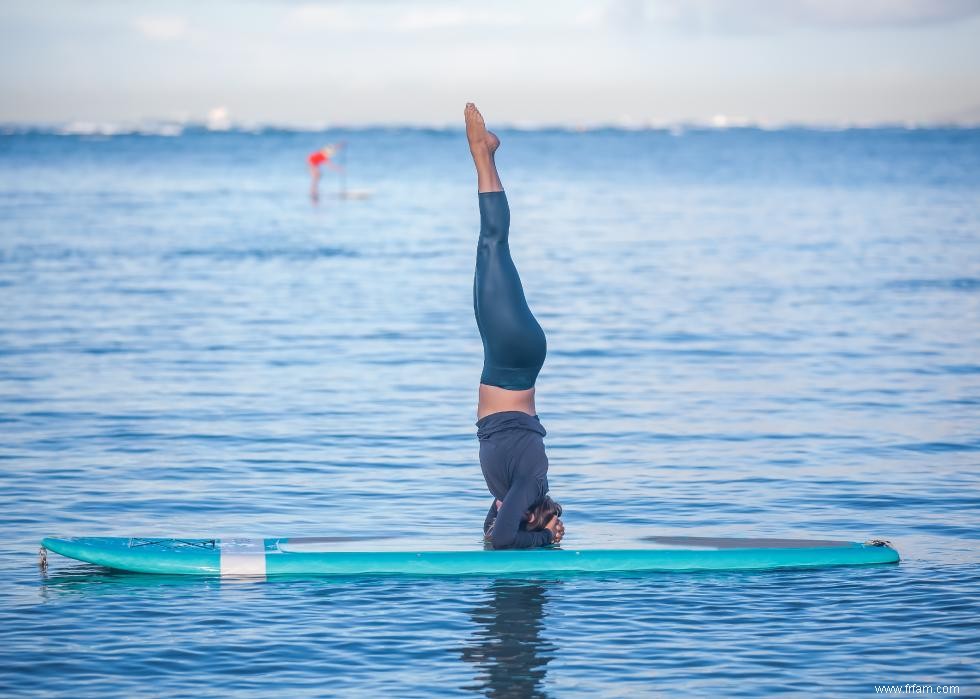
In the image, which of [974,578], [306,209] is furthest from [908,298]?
[306,209]

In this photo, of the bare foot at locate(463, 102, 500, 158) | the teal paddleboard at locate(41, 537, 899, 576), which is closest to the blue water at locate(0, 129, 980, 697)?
the teal paddleboard at locate(41, 537, 899, 576)

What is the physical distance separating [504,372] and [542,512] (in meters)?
1.04

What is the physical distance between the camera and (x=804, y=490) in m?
13.4

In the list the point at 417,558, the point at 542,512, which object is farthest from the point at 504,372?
the point at 417,558

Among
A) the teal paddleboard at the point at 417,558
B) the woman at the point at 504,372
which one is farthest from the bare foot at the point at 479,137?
the teal paddleboard at the point at 417,558

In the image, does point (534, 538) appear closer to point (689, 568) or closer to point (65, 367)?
point (689, 568)

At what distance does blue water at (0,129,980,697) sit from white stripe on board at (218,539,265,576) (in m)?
0.20

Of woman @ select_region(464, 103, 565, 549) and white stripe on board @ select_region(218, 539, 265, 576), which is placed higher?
woman @ select_region(464, 103, 565, 549)

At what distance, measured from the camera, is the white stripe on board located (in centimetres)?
1027

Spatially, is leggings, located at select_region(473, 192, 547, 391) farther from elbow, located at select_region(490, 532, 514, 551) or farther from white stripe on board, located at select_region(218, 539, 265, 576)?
white stripe on board, located at select_region(218, 539, 265, 576)

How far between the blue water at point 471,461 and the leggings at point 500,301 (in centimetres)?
158

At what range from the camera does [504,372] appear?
1019 centimetres

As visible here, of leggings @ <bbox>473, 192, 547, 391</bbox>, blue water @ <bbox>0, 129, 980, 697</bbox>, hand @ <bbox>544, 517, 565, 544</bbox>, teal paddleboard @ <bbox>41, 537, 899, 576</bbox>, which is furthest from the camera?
hand @ <bbox>544, 517, 565, 544</bbox>

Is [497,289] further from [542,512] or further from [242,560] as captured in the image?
[242,560]
